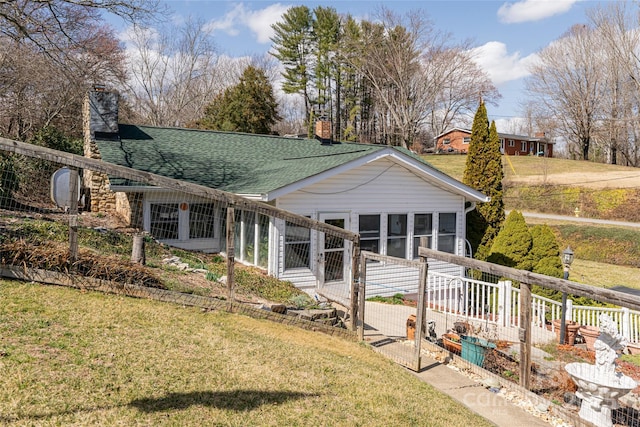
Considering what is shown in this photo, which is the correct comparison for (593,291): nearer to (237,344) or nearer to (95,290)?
(237,344)

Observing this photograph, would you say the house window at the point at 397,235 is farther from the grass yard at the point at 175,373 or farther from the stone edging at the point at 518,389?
the grass yard at the point at 175,373

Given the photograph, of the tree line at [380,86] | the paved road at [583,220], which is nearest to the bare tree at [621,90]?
the tree line at [380,86]

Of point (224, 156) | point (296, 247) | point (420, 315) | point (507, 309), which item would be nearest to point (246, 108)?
point (224, 156)

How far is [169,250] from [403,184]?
22.0 ft

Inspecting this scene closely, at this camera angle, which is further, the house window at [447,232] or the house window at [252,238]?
the house window at [447,232]

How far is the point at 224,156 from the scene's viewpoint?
16.2 metres

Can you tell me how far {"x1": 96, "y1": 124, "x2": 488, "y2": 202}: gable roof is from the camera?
1188 cm

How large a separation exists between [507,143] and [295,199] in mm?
48962

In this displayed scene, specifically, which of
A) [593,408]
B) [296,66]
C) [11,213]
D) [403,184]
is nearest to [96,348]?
[593,408]

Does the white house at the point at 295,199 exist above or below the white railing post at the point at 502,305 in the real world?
above

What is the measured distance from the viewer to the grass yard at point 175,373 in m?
3.46

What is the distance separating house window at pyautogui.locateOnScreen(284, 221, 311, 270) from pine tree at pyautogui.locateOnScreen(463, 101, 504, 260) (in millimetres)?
7507

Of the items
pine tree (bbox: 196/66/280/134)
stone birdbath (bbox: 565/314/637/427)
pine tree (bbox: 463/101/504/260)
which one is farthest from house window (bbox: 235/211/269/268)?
pine tree (bbox: 196/66/280/134)

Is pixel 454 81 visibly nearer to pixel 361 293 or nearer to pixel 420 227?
pixel 420 227
